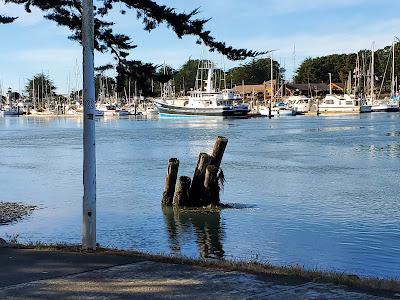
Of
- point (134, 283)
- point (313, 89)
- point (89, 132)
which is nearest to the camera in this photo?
point (134, 283)

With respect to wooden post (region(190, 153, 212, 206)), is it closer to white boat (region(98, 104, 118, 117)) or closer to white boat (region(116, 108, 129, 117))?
white boat (region(98, 104, 118, 117))

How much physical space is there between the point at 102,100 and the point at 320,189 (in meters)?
133

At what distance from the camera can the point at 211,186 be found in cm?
1820

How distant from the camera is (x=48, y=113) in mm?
164125

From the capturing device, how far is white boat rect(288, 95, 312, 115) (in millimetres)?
128125

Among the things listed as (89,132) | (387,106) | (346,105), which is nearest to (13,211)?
(89,132)

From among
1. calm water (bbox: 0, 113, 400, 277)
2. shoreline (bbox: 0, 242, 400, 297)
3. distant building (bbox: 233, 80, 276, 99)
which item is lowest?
calm water (bbox: 0, 113, 400, 277)

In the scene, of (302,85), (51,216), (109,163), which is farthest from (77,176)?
(302,85)

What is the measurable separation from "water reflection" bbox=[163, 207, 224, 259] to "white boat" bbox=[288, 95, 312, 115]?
110m

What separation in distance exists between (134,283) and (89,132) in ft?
8.84

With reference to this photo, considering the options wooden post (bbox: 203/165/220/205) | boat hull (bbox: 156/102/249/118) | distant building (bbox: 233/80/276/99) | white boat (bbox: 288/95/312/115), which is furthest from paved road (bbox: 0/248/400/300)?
distant building (bbox: 233/80/276/99)

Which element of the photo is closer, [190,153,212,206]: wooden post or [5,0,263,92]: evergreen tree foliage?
[5,0,263,92]: evergreen tree foliage

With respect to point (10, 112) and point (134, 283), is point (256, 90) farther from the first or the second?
point (134, 283)

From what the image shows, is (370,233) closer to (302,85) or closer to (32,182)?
(32,182)
